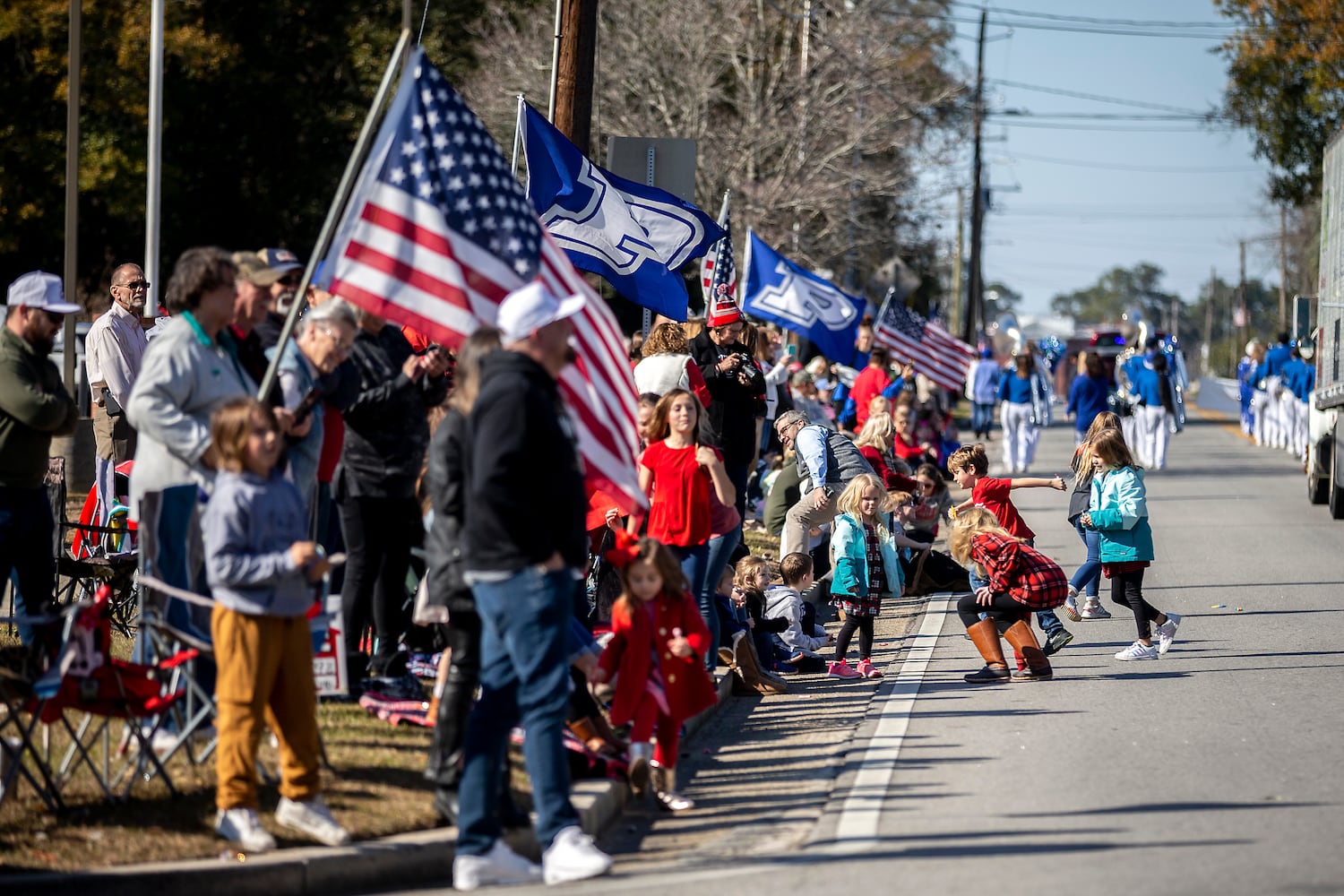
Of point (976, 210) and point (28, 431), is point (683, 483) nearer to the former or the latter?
point (28, 431)

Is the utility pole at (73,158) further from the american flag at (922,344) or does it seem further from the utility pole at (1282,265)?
the utility pole at (1282,265)

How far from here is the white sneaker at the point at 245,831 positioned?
5.99 metres

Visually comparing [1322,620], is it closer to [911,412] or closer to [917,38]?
[911,412]

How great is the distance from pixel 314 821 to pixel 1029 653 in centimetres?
533

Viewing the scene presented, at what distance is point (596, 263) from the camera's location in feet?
41.5

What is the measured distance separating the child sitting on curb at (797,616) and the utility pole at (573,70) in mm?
4111

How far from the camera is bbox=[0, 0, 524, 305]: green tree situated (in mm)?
31656

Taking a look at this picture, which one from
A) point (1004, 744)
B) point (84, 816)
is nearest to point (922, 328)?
point (1004, 744)

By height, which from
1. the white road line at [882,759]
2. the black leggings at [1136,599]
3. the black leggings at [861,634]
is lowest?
the white road line at [882,759]

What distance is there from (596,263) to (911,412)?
8781 mm

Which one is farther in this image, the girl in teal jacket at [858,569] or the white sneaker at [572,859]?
the girl in teal jacket at [858,569]

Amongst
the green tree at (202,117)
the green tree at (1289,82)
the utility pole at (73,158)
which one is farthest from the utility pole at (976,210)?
the utility pole at (73,158)

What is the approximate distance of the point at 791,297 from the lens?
61.6 ft

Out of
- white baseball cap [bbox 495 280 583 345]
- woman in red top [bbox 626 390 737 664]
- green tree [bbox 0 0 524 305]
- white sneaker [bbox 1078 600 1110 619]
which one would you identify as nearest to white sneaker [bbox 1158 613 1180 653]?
white sneaker [bbox 1078 600 1110 619]
